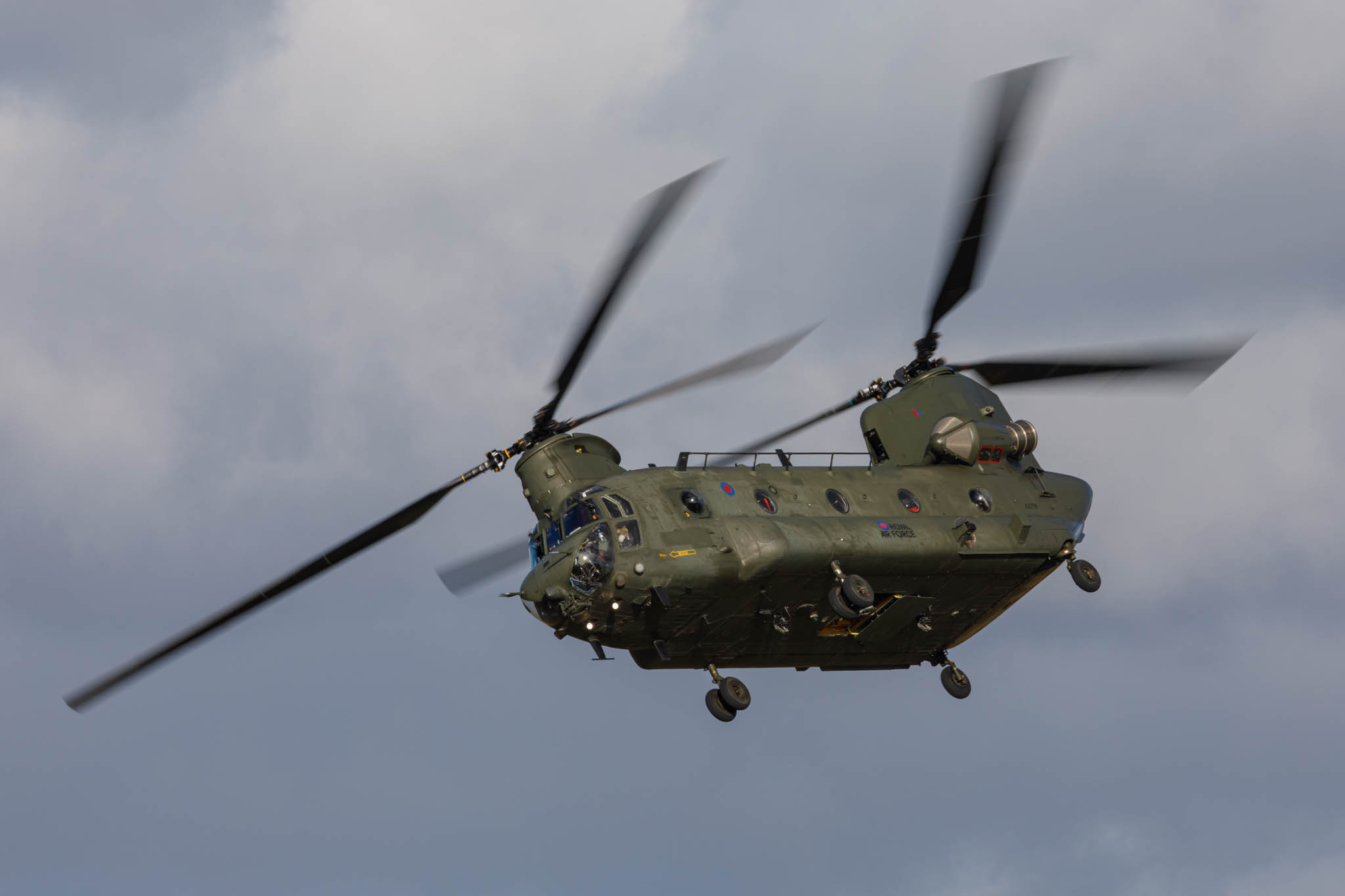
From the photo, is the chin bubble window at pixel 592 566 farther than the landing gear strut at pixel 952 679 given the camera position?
No

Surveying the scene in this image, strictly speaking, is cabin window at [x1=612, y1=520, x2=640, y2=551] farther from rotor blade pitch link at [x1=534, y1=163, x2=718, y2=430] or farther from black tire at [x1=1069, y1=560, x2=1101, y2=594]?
black tire at [x1=1069, y1=560, x2=1101, y2=594]

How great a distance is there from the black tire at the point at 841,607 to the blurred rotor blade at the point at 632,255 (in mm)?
7882

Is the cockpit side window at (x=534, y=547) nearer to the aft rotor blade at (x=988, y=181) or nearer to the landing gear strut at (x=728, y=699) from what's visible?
the landing gear strut at (x=728, y=699)

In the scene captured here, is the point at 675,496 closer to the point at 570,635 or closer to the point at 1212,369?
the point at 570,635

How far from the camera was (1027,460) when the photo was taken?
44.3 m

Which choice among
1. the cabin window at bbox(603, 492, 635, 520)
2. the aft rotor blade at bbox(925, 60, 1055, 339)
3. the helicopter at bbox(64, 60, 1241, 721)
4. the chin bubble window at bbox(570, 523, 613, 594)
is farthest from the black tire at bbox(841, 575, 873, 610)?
the aft rotor blade at bbox(925, 60, 1055, 339)

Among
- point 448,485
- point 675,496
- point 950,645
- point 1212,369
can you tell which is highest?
point 448,485

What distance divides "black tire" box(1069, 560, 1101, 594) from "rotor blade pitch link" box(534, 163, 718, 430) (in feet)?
42.6

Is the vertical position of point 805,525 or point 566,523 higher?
point 566,523

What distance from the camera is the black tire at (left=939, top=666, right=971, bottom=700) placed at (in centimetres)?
4378

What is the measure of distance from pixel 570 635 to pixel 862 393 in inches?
455

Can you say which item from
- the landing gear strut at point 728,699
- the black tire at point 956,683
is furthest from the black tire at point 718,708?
the black tire at point 956,683

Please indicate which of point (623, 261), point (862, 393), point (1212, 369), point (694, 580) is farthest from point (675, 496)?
point (1212, 369)

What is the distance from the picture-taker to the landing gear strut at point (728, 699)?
128 ft
